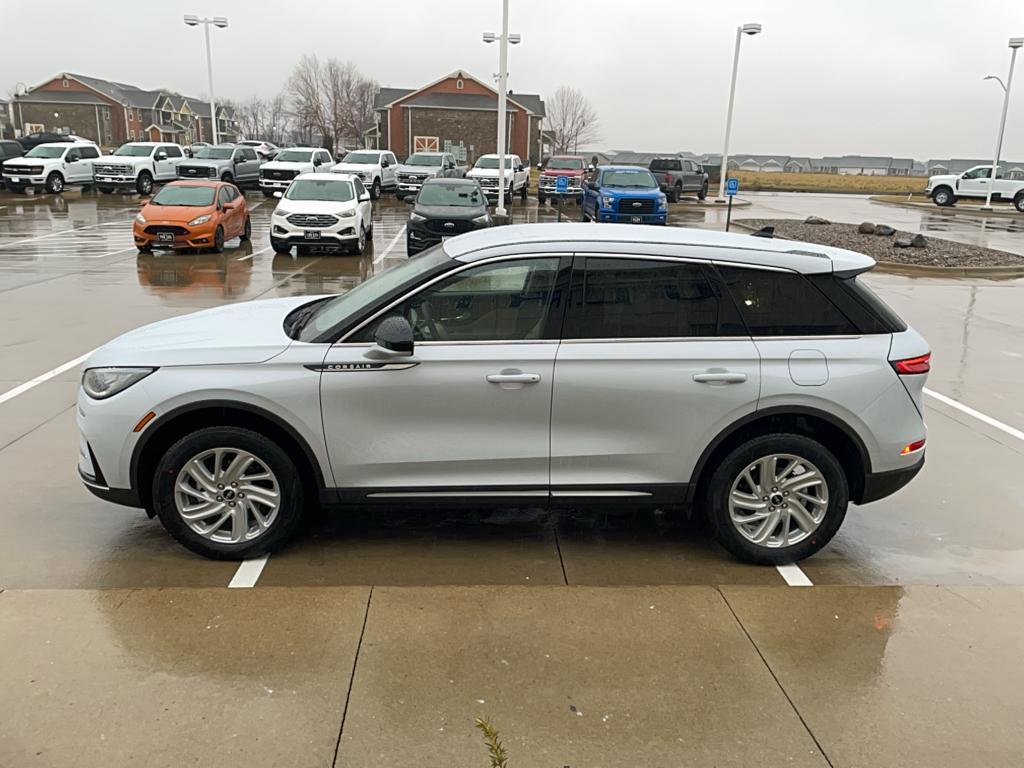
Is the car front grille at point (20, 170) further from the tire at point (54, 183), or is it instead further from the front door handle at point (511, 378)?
the front door handle at point (511, 378)

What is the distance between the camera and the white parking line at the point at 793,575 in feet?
14.3

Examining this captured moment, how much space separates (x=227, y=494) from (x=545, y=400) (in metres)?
1.72

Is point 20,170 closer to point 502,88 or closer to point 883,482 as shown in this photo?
point 502,88

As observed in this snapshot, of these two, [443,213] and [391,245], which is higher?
[443,213]

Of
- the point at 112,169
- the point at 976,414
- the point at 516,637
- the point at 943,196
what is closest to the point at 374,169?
the point at 112,169

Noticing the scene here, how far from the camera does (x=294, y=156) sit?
111ft

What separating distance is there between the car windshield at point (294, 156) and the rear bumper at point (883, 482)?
32.6 metres

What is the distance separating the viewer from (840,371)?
167 inches

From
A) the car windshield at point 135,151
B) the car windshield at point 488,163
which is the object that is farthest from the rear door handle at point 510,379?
the car windshield at point 135,151

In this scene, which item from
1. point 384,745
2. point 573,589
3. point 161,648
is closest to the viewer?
point 384,745

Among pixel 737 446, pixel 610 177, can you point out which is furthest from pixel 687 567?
pixel 610 177

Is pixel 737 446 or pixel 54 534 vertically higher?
pixel 737 446

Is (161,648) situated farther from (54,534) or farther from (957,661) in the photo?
(957,661)

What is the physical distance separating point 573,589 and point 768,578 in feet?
3.56
